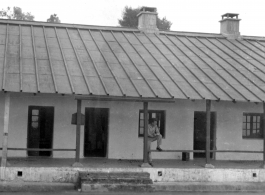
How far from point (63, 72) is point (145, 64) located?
147 inches

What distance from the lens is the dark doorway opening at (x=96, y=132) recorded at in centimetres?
1944

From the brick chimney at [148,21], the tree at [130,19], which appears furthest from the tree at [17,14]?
the brick chimney at [148,21]

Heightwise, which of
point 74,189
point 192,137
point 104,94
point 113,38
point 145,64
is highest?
point 113,38

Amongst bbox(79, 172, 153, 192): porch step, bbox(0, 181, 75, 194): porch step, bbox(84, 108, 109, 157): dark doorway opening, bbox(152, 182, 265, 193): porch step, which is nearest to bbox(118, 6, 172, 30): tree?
bbox(84, 108, 109, 157): dark doorway opening

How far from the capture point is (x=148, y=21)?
23.7m

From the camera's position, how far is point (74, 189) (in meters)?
15.7

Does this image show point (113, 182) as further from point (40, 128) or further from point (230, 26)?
point (230, 26)

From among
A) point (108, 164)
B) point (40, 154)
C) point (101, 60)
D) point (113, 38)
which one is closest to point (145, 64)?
point (101, 60)

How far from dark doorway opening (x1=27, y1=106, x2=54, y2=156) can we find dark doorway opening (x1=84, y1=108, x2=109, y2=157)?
149cm

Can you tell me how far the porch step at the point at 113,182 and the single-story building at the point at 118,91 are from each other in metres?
1.32

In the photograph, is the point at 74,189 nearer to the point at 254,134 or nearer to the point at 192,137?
the point at 192,137

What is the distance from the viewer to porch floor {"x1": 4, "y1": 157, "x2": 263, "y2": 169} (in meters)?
16.9

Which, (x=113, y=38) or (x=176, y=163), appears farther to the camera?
(x=113, y=38)

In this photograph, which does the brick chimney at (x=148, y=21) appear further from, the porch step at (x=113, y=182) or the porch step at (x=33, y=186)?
the porch step at (x=33, y=186)
